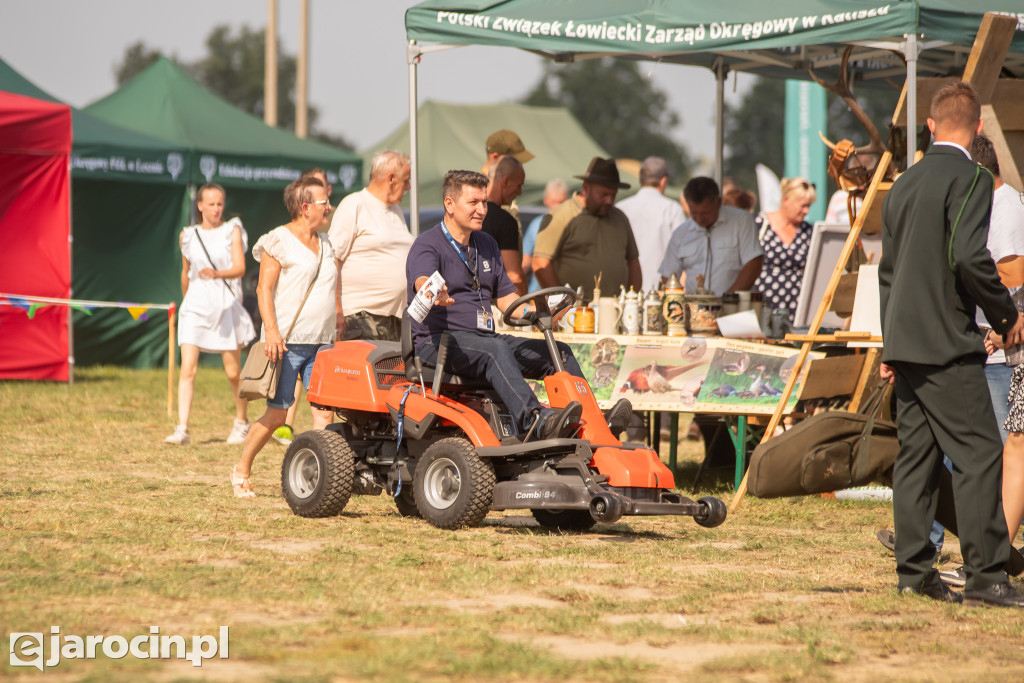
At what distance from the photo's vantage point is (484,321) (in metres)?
6.32

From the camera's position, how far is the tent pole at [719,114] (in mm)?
10398

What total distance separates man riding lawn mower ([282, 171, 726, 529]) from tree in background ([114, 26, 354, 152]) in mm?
81645

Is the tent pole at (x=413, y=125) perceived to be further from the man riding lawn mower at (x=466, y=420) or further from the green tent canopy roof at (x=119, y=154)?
the green tent canopy roof at (x=119, y=154)

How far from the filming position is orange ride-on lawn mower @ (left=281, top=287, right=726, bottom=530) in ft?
19.0

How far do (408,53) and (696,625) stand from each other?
4859 mm

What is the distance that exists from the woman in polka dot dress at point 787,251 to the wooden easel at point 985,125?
1.83m

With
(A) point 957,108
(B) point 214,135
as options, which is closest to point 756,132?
(B) point 214,135

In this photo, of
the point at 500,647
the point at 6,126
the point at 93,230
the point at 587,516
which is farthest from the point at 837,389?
the point at 93,230

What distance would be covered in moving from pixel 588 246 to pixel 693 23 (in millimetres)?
2240

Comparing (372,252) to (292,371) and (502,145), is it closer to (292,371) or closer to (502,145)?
(292,371)

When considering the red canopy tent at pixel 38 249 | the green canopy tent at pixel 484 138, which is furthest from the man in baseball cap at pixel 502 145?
the green canopy tent at pixel 484 138

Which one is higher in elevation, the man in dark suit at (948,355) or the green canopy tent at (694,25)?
the green canopy tent at (694,25)

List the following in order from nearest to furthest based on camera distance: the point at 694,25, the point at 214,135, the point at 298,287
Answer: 1. the point at 694,25
2. the point at 298,287
3. the point at 214,135

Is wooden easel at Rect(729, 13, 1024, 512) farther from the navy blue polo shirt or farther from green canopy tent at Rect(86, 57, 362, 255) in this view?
green canopy tent at Rect(86, 57, 362, 255)
